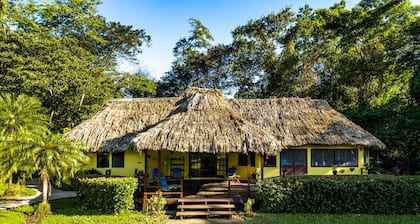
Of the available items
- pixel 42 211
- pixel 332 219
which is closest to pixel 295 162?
pixel 332 219

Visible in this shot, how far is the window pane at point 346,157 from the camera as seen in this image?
55.6 feet

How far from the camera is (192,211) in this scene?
1145cm

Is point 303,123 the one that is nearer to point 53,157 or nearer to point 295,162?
point 295,162

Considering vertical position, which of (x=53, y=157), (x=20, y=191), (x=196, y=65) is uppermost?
(x=196, y=65)

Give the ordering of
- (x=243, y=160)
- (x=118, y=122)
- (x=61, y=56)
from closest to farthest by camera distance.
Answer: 1. (x=243, y=160)
2. (x=118, y=122)
3. (x=61, y=56)

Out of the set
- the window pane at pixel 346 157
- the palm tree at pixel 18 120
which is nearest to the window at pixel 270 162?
the window pane at pixel 346 157

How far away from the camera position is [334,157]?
16.9 m

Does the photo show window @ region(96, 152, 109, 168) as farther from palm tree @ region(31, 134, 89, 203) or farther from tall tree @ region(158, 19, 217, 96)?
tall tree @ region(158, 19, 217, 96)

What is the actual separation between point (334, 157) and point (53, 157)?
13.2 m

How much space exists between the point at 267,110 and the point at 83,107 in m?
13.0

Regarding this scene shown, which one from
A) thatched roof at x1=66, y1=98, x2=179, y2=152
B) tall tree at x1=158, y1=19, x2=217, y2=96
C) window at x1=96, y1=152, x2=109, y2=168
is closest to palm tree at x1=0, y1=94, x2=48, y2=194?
thatched roof at x1=66, y1=98, x2=179, y2=152

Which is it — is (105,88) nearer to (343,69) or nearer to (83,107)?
(83,107)

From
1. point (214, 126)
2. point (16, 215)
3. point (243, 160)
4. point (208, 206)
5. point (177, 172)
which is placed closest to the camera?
point (16, 215)

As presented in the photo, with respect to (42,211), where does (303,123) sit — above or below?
above
